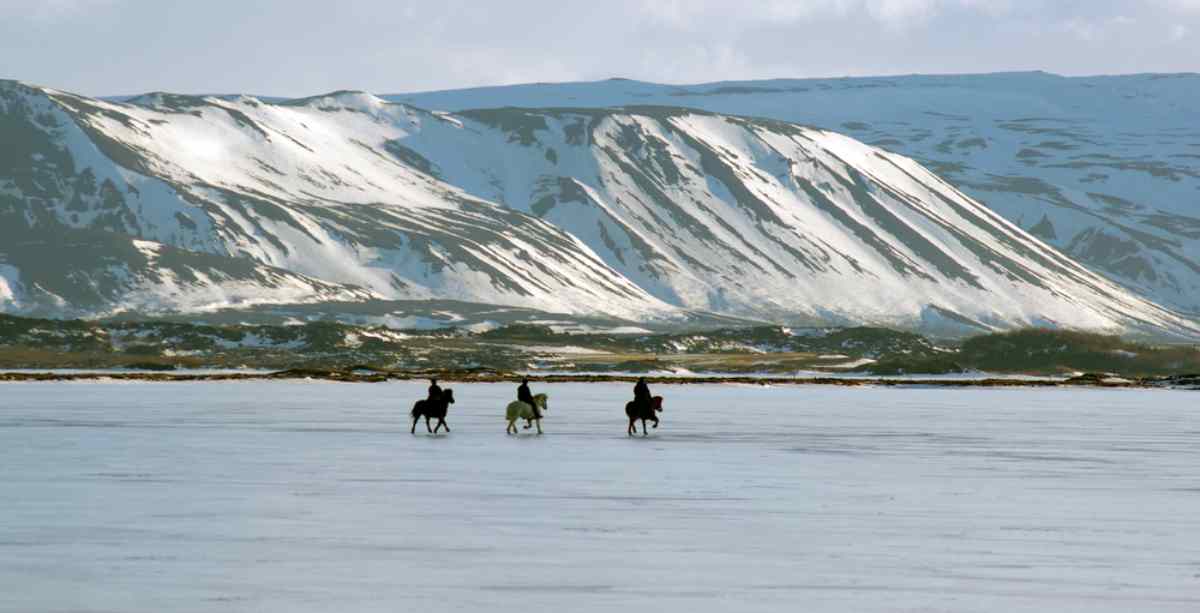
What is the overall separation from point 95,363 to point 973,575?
138537 millimetres

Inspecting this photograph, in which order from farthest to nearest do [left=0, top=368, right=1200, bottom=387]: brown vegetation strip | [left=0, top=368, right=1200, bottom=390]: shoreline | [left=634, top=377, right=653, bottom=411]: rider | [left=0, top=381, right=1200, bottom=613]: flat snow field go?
[left=0, top=368, right=1200, bottom=387]: brown vegetation strip, [left=0, top=368, right=1200, bottom=390]: shoreline, [left=634, top=377, right=653, bottom=411]: rider, [left=0, top=381, right=1200, bottom=613]: flat snow field

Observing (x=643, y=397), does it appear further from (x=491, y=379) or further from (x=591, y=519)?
(x=491, y=379)

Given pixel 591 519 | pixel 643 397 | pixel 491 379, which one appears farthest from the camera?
pixel 491 379

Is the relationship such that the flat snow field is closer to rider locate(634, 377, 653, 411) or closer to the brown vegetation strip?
rider locate(634, 377, 653, 411)

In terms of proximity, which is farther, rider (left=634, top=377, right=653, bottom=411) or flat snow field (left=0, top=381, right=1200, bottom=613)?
rider (left=634, top=377, right=653, bottom=411)

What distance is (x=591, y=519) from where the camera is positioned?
88.4ft

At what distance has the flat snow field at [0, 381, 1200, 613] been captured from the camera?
19.6 metres

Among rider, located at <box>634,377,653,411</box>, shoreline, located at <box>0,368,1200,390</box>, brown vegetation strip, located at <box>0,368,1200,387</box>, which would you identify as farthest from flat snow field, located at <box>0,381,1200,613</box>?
brown vegetation strip, located at <box>0,368,1200,387</box>

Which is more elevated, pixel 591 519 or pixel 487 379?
pixel 487 379

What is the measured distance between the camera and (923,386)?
122 meters

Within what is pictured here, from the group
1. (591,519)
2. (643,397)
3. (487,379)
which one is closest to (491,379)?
(487,379)

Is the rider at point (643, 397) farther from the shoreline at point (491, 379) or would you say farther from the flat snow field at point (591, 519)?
the shoreline at point (491, 379)

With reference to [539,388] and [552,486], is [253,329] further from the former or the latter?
[552,486]

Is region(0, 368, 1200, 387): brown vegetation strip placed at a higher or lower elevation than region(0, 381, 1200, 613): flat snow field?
higher
